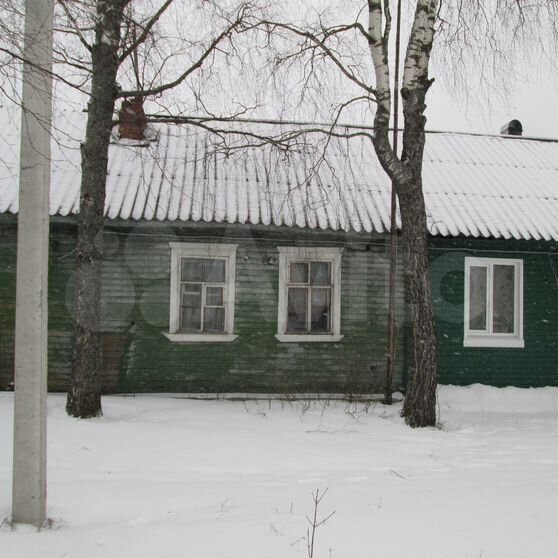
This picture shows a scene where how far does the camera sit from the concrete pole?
3.37 metres

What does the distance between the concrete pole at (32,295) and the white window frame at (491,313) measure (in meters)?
7.33

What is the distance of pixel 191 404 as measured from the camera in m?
7.67

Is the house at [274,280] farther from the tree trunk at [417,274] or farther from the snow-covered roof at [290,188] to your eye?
the tree trunk at [417,274]

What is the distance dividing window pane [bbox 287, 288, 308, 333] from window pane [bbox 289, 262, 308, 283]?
16 centimetres

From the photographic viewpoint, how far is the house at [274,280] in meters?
8.10

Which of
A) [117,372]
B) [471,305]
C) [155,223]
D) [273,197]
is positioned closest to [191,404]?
[117,372]

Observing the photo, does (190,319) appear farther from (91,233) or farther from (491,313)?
(491,313)

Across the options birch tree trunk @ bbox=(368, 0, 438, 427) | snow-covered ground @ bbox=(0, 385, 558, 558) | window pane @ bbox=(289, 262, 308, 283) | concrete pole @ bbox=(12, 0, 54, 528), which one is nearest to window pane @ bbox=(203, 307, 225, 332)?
window pane @ bbox=(289, 262, 308, 283)

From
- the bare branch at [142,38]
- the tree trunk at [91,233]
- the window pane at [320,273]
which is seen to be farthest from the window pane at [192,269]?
the bare branch at [142,38]

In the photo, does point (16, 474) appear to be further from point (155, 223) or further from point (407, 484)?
point (155, 223)

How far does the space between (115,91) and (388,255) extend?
4973 millimetres

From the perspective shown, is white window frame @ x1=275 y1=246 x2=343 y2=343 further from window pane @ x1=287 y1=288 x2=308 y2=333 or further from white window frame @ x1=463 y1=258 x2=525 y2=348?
white window frame @ x1=463 y1=258 x2=525 y2=348

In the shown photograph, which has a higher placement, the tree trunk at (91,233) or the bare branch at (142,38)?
the bare branch at (142,38)

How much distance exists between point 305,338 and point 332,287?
98 cm
